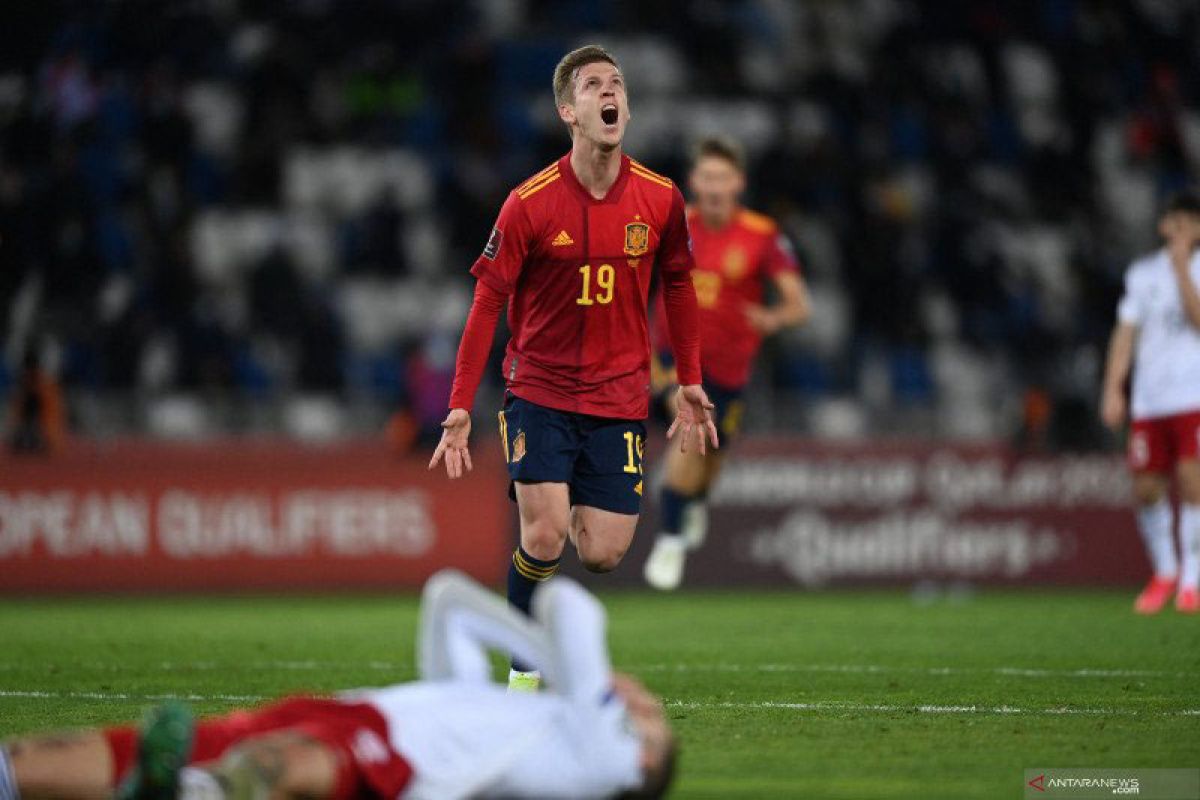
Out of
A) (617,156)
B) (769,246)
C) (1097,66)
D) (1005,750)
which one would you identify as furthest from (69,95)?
(1005,750)

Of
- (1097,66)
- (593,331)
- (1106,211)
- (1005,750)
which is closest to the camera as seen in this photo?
(1005,750)

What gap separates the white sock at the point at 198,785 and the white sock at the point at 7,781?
0.48 meters

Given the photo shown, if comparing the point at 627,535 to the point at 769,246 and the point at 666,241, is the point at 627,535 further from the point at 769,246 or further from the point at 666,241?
the point at 769,246

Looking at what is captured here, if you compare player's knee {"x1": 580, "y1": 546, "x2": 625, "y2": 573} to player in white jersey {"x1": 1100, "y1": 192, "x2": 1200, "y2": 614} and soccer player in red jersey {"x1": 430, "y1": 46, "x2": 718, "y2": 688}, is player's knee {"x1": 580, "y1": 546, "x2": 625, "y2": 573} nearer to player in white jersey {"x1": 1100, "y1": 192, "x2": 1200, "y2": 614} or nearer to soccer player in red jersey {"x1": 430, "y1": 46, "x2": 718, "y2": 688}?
soccer player in red jersey {"x1": 430, "y1": 46, "x2": 718, "y2": 688}

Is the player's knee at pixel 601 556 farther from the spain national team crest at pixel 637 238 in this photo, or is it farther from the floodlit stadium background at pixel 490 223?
the floodlit stadium background at pixel 490 223

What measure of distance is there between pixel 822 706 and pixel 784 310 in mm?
4757

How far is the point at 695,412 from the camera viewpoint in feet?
26.2

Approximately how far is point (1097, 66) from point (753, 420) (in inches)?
353

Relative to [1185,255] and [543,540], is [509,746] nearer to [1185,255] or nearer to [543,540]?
[543,540]

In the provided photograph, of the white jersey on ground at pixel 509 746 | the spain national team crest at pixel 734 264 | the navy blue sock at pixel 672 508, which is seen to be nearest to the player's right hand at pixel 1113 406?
the spain national team crest at pixel 734 264

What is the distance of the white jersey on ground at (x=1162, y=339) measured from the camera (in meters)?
12.1

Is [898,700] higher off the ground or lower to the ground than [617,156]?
lower

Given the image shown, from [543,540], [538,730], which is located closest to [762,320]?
[543,540]

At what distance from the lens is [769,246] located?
12.4m
